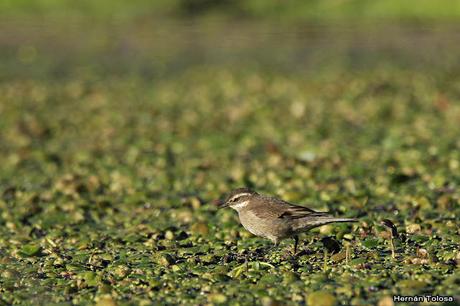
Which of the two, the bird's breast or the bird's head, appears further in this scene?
the bird's head

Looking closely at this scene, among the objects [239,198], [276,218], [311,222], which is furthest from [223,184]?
[311,222]

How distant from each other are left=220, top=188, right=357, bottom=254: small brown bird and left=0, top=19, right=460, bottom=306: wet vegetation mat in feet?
0.85

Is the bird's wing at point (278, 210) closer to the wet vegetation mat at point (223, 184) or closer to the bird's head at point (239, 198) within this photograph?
the bird's head at point (239, 198)

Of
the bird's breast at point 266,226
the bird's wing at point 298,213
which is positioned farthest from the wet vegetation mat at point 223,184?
the bird's wing at point 298,213

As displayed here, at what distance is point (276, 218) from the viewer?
9.10m

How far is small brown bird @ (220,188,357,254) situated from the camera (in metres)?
8.93

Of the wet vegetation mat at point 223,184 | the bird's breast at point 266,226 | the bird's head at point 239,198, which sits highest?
the bird's head at point 239,198

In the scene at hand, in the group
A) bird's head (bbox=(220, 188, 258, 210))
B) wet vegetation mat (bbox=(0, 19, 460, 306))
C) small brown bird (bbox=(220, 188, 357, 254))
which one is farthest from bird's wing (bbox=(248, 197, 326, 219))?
wet vegetation mat (bbox=(0, 19, 460, 306))

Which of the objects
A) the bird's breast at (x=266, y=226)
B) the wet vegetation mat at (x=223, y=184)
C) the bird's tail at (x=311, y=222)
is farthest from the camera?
the bird's breast at (x=266, y=226)

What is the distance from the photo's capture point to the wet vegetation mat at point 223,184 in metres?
8.26

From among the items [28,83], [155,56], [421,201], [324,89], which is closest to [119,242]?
[421,201]

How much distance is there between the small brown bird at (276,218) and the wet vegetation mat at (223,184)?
26 cm

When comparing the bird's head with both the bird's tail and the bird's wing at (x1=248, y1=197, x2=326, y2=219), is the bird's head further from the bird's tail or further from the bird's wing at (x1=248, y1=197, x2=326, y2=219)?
the bird's tail

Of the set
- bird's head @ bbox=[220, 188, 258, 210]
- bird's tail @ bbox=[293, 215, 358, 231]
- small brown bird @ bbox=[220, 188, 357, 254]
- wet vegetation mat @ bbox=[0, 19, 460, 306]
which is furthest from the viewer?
bird's head @ bbox=[220, 188, 258, 210]
